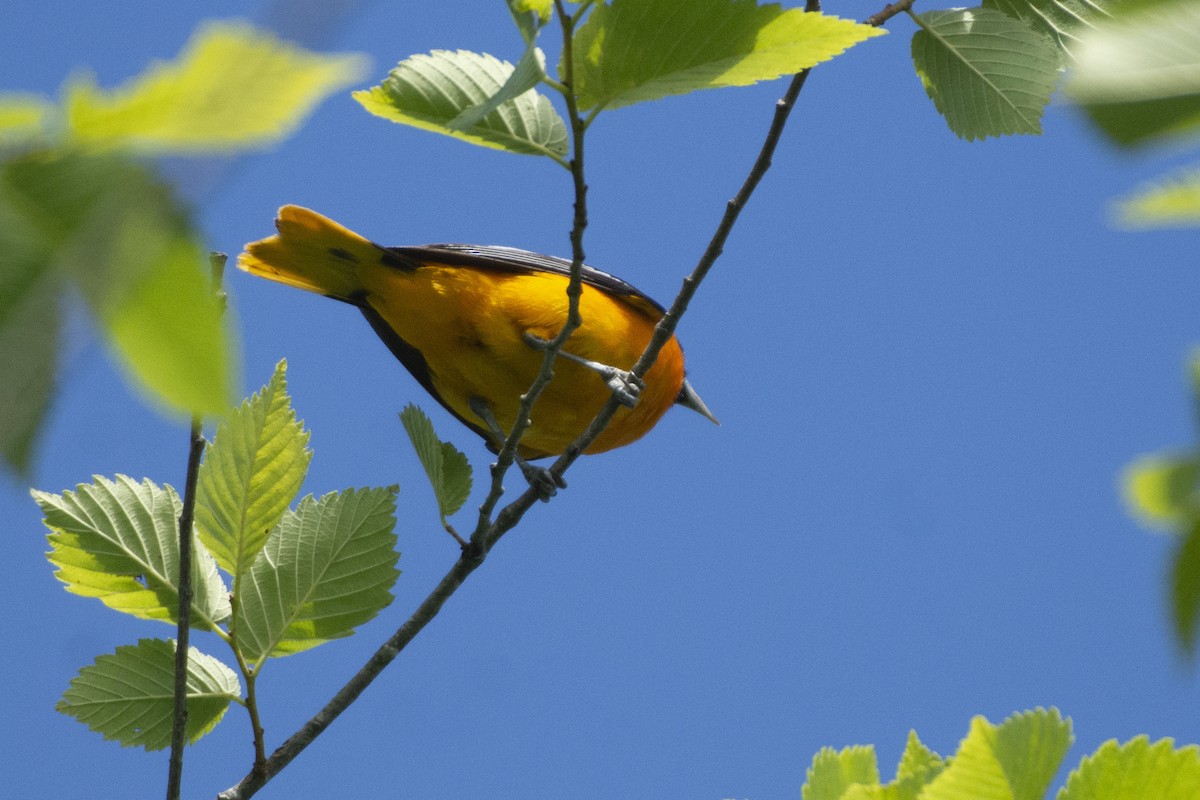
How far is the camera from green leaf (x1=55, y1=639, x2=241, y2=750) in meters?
2.71

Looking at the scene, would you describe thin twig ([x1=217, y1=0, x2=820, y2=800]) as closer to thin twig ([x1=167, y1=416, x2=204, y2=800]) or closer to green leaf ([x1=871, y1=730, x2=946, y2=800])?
thin twig ([x1=167, y1=416, x2=204, y2=800])

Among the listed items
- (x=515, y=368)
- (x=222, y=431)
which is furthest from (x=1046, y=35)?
(x=515, y=368)

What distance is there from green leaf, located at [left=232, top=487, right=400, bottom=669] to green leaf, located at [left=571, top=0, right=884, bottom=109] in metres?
1.50

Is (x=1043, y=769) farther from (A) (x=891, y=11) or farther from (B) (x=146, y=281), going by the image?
(A) (x=891, y=11)

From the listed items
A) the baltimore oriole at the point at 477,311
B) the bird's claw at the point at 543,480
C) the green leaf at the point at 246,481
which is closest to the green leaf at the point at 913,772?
the green leaf at the point at 246,481

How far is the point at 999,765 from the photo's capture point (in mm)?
1249

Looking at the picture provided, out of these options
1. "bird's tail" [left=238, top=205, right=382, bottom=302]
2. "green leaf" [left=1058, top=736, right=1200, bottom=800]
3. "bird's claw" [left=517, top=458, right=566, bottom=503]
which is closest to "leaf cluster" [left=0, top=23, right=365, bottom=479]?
"green leaf" [left=1058, top=736, right=1200, bottom=800]

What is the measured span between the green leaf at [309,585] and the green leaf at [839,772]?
1.37m

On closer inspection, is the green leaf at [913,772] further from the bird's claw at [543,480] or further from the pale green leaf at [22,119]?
the bird's claw at [543,480]

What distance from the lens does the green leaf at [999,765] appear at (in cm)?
124

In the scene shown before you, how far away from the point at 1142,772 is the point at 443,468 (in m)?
2.30

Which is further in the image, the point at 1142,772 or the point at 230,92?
the point at 1142,772

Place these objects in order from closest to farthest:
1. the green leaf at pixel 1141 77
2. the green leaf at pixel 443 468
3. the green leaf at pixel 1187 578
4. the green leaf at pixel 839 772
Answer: the green leaf at pixel 1141 77
the green leaf at pixel 1187 578
the green leaf at pixel 839 772
the green leaf at pixel 443 468

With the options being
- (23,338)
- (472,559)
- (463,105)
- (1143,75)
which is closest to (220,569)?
(472,559)
